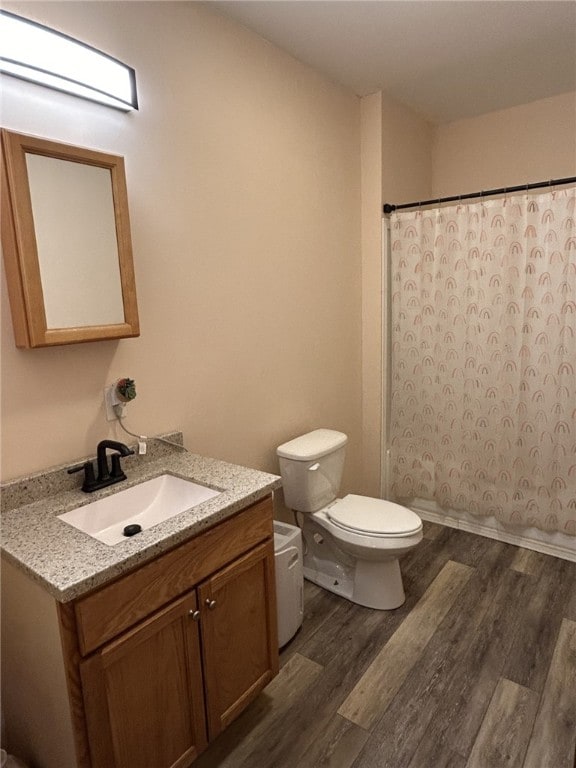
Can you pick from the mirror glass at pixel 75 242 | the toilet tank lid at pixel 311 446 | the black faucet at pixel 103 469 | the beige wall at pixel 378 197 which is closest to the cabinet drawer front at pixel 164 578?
the black faucet at pixel 103 469

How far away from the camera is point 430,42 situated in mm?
2096

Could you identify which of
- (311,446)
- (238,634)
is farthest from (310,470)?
(238,634)

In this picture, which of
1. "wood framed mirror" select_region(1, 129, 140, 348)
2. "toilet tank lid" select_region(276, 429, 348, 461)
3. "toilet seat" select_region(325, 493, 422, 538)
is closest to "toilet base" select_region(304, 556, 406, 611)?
"toilet seat" select_region(325, 493, 422, 538)

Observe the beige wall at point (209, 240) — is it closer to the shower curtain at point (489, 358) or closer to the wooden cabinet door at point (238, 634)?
the shower curtain at point (489, 358)

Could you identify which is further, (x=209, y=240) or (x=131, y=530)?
(x=209, y=240)

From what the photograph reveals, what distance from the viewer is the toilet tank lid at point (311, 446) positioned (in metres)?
2.15

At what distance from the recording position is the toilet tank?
2.16 metres

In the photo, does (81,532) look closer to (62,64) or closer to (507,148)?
(62,64)

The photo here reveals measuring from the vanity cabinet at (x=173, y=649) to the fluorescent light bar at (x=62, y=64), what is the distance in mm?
1351

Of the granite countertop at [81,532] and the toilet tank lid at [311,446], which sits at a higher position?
the granite countertop at [81,532]

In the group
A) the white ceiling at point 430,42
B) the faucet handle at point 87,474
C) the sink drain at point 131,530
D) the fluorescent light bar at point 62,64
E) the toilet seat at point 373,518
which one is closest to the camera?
the fluorescent light bar at point 62,64

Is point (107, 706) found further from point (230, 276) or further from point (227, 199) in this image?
point (227, 199)

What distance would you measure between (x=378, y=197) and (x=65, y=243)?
1.88 m

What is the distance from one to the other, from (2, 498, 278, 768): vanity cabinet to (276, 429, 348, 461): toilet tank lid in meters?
0.64
